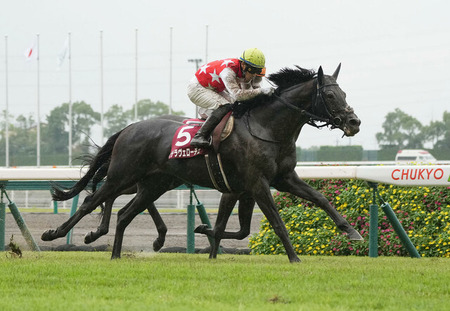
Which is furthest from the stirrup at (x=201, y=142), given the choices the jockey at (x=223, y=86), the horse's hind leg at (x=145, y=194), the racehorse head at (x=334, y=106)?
the racehorse head at (x=334, y=106)

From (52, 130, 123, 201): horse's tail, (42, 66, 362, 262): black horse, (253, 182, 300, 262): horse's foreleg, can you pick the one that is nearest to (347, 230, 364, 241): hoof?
(42, 66, 362, 262): black horse

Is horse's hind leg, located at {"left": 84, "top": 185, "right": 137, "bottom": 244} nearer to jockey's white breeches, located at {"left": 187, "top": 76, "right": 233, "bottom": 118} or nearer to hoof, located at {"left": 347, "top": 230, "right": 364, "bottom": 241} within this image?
jockey's white breeches, located at {"left": 187, "top": 76, "right": 233, "bottom": 118}

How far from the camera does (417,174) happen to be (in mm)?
7250

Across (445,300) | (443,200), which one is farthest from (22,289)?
(443,200)

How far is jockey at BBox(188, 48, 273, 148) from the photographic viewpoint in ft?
21.4

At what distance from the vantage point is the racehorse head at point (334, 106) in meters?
6.15

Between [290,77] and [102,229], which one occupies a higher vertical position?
[290,77]

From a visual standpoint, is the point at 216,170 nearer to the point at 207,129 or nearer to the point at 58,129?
the point at 207,129

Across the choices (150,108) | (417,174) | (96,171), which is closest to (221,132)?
(96,171)

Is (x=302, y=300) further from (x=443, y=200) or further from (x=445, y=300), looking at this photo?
(x=443, y=200)

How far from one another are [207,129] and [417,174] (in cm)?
204

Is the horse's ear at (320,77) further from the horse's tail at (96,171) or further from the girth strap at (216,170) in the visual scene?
the horse's tail at (96,171)

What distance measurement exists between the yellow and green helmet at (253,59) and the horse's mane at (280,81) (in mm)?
216

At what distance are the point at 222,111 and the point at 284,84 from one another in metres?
0.58
